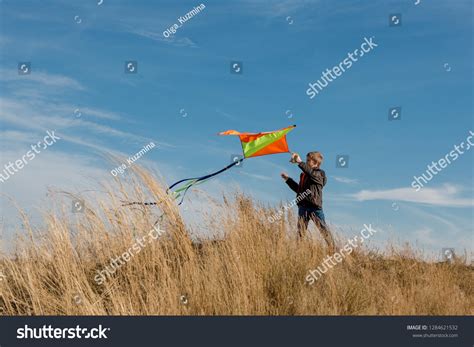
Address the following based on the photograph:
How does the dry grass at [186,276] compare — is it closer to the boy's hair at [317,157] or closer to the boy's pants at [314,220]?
the boy's pants at [314,220]

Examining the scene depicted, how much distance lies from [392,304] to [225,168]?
2679 millimetres

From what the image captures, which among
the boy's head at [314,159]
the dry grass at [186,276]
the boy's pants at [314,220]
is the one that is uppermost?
the boy's head at [314,159]

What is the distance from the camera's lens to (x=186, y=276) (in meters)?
5.44

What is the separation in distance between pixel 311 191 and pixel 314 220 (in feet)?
1.52

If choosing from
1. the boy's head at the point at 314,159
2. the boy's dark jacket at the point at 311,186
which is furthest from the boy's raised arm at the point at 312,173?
the boy's head at the point at 314,159

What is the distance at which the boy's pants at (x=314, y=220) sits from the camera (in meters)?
7.41

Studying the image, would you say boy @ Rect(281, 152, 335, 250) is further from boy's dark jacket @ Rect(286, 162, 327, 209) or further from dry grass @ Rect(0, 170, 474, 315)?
dry grass @ Rect(0, 170, 474, 315)

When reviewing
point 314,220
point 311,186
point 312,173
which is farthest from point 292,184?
point 314,220

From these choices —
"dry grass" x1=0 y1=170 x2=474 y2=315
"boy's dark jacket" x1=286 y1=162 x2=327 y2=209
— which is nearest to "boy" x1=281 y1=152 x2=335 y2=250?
"boy's dark jacket" x1=286 y1=162 x2=327 y2=209

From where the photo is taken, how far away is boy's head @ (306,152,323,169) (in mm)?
8258

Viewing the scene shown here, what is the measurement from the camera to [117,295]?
541 centimetres

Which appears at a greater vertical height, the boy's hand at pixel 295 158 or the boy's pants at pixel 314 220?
the boy's hand at pixel 295 158

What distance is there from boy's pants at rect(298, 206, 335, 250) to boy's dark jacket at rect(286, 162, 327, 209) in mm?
80
